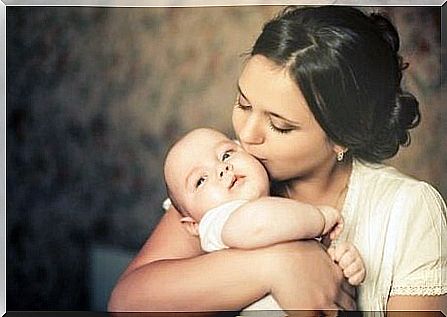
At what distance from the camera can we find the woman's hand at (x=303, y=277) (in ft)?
7.23

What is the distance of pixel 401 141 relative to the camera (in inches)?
89.3

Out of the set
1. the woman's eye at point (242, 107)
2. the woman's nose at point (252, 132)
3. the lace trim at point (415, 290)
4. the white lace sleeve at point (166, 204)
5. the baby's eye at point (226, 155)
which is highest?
the woman's eye at point (242, 107)

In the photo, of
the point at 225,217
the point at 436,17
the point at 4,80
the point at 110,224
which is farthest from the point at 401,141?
the point at 4,80

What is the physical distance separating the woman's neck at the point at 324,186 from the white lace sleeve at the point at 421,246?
15 centimetres

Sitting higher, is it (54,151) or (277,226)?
(54,151)

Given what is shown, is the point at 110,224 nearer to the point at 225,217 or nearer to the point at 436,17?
the point at 225,217

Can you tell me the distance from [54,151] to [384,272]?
34.9 inches

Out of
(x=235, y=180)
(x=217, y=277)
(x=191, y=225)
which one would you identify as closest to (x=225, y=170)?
(x=235, y=180)

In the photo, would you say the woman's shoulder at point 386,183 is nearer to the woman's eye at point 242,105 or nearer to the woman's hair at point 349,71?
the woman's hair at point 349,71

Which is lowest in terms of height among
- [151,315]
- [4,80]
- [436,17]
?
[151,315]

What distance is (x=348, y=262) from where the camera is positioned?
2.23m

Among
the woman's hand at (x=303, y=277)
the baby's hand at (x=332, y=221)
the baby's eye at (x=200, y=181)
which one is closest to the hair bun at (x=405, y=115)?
the baby's hand at (x=332, y=221)

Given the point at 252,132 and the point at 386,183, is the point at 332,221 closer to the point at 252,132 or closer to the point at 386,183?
the point at 386,183

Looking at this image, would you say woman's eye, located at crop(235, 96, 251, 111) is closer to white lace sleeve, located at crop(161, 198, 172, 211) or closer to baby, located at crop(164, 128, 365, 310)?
baby, located at crop(164, 128, 365, 310)
